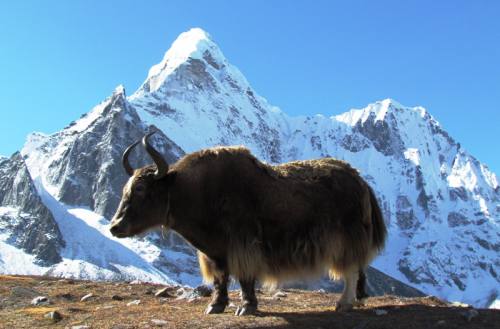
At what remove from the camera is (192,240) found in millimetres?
12344

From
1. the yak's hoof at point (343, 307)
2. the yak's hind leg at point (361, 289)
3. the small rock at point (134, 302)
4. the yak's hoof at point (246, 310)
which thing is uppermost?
the yak's hind leg at point (361, 289)

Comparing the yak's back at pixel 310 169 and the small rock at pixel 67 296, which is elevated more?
the yak's back at pixel 310 169

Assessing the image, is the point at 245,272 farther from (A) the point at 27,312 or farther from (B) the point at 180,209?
(A) the point at 27,312

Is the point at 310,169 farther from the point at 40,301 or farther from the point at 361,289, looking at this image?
the point at 40,301

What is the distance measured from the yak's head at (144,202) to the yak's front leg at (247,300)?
1.84 m

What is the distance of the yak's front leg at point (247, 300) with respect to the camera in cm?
1204

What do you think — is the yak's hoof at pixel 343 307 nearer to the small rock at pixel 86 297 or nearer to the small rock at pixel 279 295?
the small rock at pixel 279 295

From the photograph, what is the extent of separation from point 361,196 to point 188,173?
10.8 feet

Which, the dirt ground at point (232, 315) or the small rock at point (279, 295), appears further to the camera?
the small rock at point (279, 295)

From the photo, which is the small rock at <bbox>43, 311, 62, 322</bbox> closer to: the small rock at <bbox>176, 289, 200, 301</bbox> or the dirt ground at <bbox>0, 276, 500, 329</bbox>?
the dirt ground at <bbox>0, 276, 500, 329</bbox>

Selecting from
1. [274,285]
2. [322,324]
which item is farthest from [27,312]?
[322,324]

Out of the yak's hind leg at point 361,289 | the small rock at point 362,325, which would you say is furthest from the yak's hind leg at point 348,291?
the small rock at point 362,325

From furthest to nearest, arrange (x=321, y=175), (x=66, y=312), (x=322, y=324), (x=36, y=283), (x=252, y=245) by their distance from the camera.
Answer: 1. (x=36, y=283)
2. (x=66, y=312)
3. (x=321, y=175)
4. (x=252, y=245)
5. (x=322, y=324)

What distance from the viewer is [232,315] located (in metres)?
12.0
